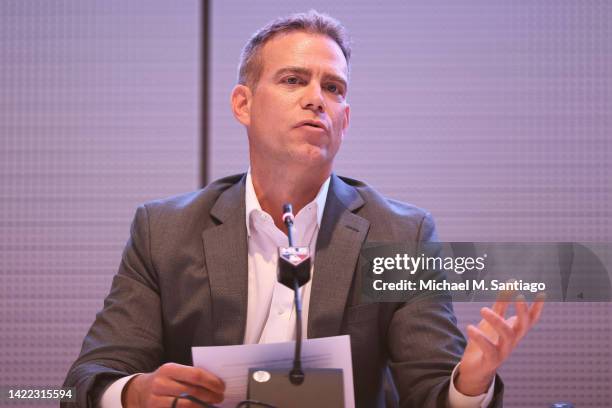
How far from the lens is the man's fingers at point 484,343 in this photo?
1.35 m

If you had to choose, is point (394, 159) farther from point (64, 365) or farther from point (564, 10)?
point (64, 365)

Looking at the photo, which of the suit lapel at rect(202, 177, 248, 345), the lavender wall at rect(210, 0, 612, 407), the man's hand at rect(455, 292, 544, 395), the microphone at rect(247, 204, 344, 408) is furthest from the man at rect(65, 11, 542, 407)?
the lavender wall at rect(210, 0, 612, 407)

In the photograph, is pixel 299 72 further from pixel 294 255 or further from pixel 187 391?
pixel 187 391

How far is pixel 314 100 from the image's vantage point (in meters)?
1.83

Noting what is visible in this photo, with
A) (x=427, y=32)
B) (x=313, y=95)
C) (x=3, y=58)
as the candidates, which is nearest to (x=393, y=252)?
(x=313, y=95)

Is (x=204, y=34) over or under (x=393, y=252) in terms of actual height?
over

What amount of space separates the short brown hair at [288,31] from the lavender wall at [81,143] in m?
0.61

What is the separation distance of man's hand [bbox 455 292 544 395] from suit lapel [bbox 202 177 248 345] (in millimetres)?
611

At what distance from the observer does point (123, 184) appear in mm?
2559

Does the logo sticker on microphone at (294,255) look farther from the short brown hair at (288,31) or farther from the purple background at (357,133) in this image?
the purple background at (357,133)

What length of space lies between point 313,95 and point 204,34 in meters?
0.95

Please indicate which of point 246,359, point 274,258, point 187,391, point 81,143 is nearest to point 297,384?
point 246,359

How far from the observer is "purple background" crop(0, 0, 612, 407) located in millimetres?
2438

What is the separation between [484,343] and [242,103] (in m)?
1.12
